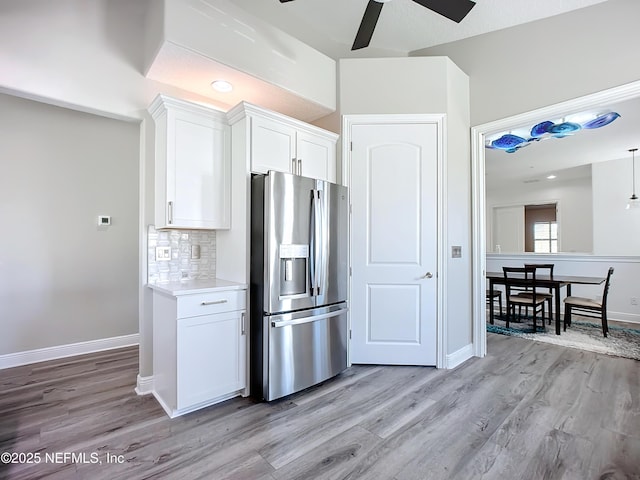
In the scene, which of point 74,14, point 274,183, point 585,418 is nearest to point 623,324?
point 585,418

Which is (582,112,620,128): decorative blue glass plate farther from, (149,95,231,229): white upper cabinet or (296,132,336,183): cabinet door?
(149,95,231,229): white upper cabinet

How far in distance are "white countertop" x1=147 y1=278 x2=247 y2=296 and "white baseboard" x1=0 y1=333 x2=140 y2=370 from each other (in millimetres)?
1753

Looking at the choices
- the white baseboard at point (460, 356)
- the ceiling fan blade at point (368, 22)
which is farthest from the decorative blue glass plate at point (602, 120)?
the ceiling fan blade at point (368, 22)

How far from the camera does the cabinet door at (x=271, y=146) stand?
2588 millimetres

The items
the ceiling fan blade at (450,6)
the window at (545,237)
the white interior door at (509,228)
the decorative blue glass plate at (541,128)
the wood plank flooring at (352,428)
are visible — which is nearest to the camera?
the wood plank flooring at (352,428)

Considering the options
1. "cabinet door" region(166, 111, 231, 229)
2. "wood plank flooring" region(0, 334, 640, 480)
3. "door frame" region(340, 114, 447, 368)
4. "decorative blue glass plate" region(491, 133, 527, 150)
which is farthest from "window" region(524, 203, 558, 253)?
"cabinet door" region(166, 111, 231, 229)

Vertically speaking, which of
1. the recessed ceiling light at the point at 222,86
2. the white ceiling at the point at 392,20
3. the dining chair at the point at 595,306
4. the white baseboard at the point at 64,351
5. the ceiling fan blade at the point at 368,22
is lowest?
the white baseboard at the point at 64,351

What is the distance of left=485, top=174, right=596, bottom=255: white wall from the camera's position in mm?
7137

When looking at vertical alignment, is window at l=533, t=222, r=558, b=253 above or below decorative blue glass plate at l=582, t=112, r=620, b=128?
below

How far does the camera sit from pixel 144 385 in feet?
8.51

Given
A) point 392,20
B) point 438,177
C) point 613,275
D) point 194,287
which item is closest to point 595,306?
point 613,275

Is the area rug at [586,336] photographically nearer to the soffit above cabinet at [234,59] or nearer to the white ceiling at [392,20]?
the white ceiling at [392,20]

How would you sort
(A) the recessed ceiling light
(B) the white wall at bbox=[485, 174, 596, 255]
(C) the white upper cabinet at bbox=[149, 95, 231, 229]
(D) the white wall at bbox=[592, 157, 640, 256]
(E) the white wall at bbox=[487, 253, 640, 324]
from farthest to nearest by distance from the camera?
(B) the white wall at bbox=[485, 174, 596, 255], (D) the white wall at bbox=[592, 157, 640, 256], (E) the white wall at bbox=[487, 253, 640, 324], (A) the recessed ceiling light, (C) the white upper cabinet at bbox=[149, 95, 231, 229]

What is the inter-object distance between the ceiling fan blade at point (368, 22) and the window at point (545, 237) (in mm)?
8071
